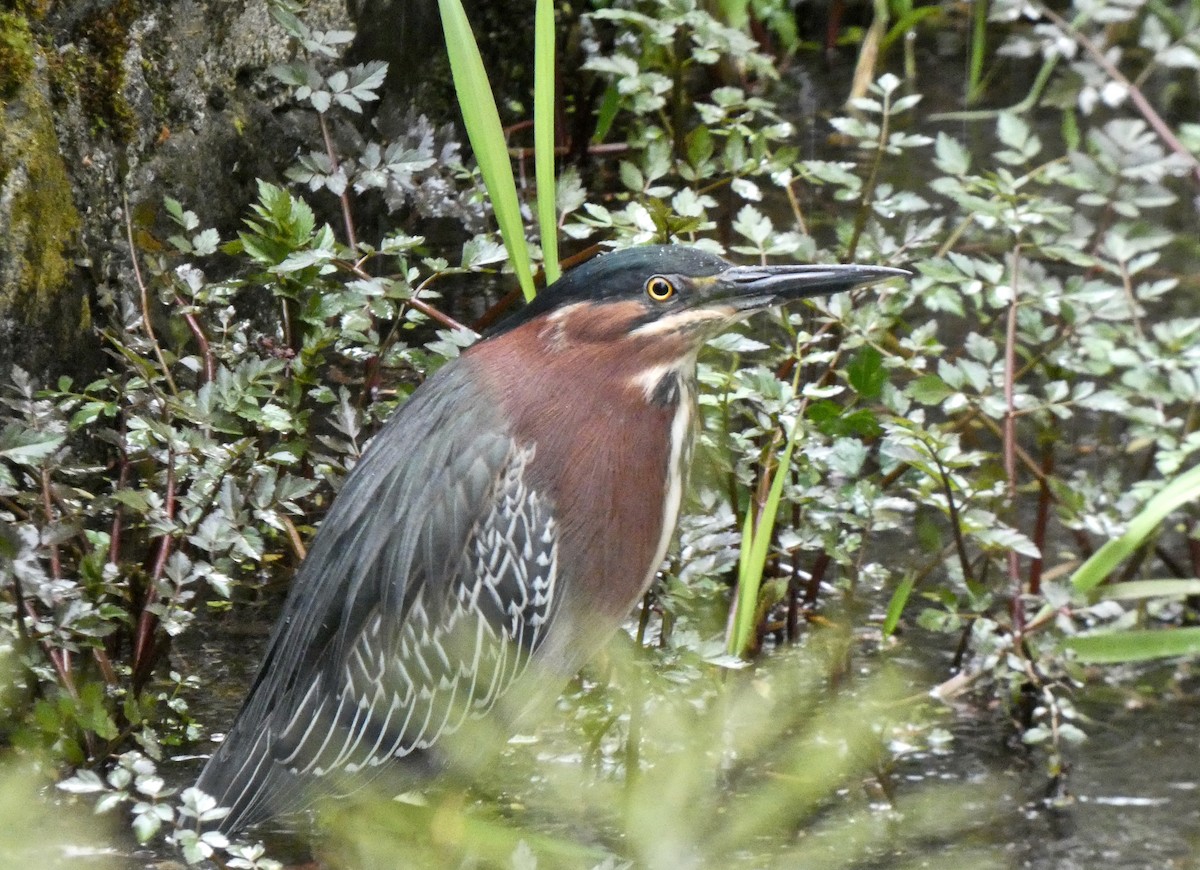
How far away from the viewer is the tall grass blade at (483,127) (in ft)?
8.85

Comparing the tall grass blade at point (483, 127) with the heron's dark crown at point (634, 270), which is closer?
the heron's dark crown at point (634, 270)

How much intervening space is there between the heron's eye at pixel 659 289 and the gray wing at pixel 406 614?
36 cm

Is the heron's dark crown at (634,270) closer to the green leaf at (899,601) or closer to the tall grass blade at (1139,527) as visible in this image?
the green leaf at (899,601)

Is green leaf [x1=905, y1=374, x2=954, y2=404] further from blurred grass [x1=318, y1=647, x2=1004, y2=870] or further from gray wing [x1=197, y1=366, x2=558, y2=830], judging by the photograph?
blurred grass [x1=318, y1=647, x2=1004, y2=870]

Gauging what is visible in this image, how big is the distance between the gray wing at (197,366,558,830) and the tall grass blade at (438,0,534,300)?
0.29m

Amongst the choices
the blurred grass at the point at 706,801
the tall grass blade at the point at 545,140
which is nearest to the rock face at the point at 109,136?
the tall grass blade at the point at 545,140

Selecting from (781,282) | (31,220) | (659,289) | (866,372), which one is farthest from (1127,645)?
(31,220)

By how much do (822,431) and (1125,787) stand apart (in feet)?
3.03

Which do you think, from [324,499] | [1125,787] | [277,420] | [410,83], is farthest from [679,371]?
[410,83]

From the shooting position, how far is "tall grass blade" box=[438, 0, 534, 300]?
270 cm

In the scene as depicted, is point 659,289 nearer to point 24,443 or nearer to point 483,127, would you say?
point 483,127

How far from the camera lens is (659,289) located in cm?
253

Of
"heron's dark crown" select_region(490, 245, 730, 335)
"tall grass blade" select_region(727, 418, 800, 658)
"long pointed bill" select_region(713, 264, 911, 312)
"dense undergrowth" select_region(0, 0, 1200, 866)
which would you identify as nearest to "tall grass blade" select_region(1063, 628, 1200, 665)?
"dense undergrowth" select_region(0, 0, 1200, 866)

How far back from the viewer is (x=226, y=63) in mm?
3348
